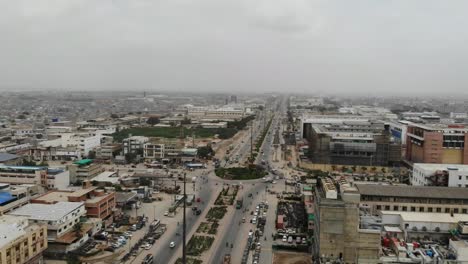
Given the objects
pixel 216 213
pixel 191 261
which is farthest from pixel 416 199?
pixel 191 261

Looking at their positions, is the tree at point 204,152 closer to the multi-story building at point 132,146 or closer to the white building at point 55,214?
the multi-story building at point 132,146

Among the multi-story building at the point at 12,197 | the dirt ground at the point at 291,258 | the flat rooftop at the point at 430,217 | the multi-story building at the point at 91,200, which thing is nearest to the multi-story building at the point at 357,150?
the flat rooftop at the point at 430,217

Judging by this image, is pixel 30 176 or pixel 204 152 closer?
pixel 30 176

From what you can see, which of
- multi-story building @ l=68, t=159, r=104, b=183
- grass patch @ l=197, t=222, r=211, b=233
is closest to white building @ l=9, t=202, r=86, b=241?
grass patch @ l=197, t=222, r=211, b=233

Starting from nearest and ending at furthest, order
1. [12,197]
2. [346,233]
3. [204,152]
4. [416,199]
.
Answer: [346,233], [12,197], [416,199], [204,152]

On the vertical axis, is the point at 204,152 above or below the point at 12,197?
below

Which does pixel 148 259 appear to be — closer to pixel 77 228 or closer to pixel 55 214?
pixel 77 228
